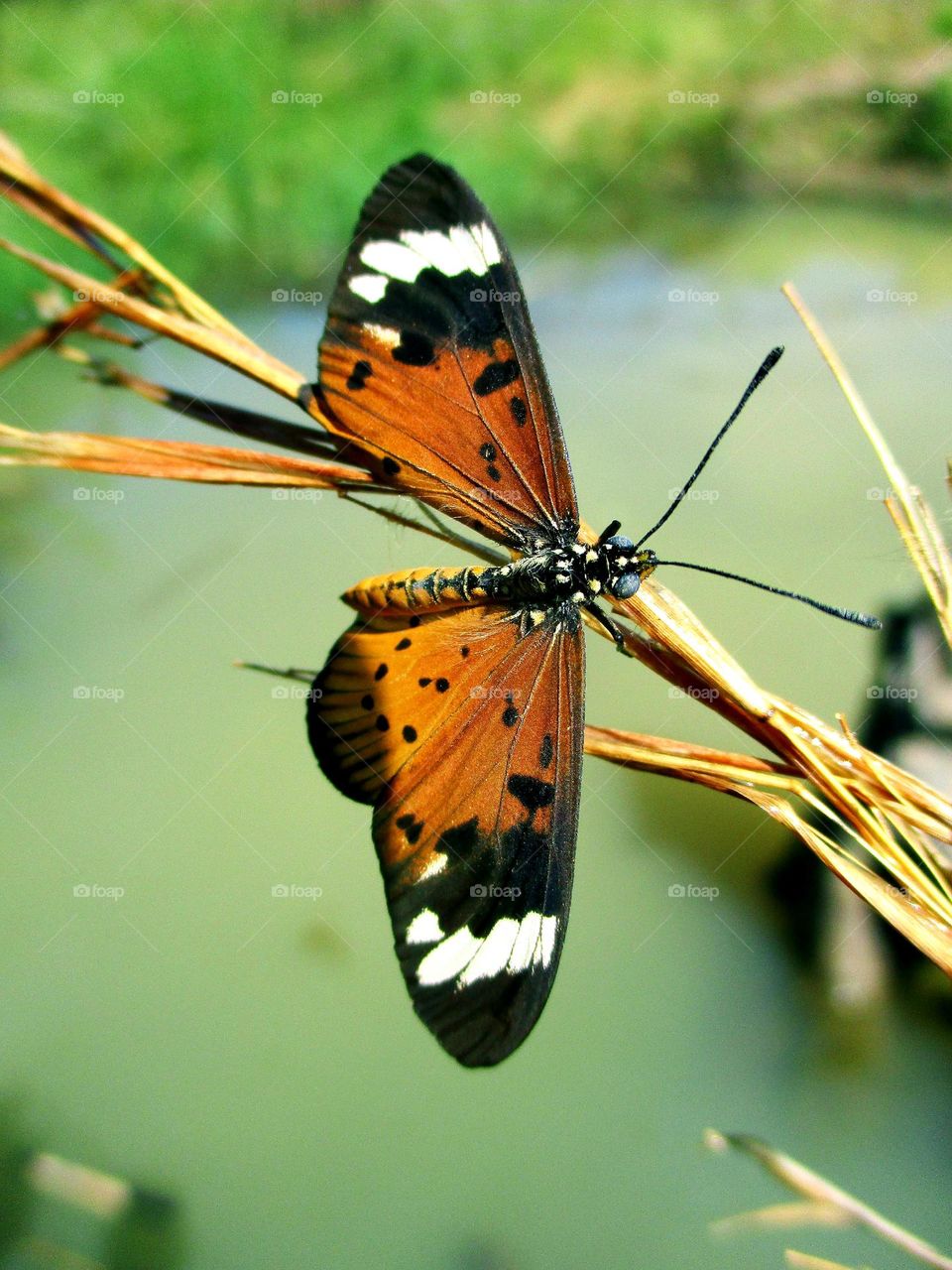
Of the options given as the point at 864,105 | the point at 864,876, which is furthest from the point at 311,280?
the point at 864,876

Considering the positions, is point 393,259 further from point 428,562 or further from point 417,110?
point 417,110

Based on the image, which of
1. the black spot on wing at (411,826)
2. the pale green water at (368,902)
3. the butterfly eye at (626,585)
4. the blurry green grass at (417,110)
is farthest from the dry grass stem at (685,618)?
the blurry green grass at (417,110)

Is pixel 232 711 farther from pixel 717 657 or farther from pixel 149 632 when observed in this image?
pixel 717 657

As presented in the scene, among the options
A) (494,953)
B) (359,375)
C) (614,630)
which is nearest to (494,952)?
(494,953)

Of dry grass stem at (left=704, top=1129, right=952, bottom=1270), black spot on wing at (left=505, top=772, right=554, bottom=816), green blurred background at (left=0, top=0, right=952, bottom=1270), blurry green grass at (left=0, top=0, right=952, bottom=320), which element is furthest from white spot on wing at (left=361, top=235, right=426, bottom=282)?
blurry green grass at (left=0, top=0, right=952, bottom=320)

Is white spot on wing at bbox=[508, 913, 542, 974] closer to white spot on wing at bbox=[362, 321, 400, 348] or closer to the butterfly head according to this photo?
the butterfly head

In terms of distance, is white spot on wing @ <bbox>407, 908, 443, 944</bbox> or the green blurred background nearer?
white spot on wing @ <bbox>407, 908, 443, 944</bbox>
